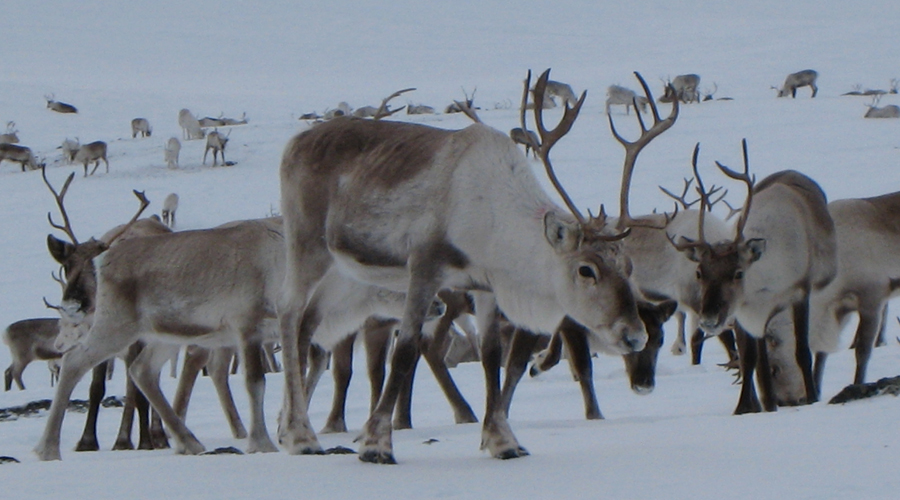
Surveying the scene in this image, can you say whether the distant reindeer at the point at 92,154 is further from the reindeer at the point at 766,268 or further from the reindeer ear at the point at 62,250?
the reindeer at the point at 766,268

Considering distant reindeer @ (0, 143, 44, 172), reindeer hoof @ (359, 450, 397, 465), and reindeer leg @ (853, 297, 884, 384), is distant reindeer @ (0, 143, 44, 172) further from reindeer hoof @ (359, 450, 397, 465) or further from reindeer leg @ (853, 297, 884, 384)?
reindeer hoof @ (359, 450, 397, 465)

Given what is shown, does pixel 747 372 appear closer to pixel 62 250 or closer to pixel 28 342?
pixel 62 250

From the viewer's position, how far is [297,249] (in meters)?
6.14

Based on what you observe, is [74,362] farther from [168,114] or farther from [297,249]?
[168,114]

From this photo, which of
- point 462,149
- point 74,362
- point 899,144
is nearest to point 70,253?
point 74,362

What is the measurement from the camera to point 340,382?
782cm

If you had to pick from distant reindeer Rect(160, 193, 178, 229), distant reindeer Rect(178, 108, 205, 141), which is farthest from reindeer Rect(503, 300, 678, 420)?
distant reindeer Rect(178, 108, 205, 141)

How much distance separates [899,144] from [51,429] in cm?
2384

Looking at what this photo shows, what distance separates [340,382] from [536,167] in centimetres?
1838

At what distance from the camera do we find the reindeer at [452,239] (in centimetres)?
488

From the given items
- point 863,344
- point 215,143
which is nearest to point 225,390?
point 863,344

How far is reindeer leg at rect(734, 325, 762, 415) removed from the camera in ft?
22.9

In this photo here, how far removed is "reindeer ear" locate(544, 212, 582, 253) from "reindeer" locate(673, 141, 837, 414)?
2370 mm

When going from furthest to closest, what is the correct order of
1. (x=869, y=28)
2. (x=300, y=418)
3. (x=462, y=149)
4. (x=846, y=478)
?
1. (x=869, y=28)
2. (x=300, y=418)
3. (x=462, y=149)
4. (x=846, y=478)
